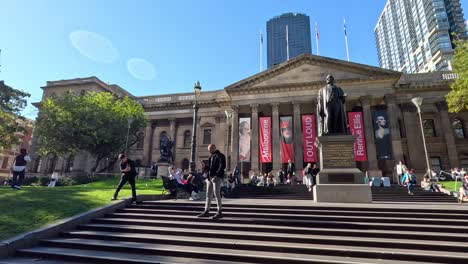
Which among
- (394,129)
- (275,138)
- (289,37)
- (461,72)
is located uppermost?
(289,37)

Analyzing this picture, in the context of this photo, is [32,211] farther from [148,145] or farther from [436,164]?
[436,164]

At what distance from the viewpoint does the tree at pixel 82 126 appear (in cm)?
2581

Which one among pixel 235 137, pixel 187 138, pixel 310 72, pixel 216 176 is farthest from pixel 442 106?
pixel 216 176

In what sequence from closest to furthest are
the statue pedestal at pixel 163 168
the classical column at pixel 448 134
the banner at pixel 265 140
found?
the statue pedestal at pixel 163 168
the banner at pixel 265 140
the classical column at pixel 448 134

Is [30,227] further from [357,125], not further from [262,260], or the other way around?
[357,125]

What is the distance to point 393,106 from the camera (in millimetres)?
26953

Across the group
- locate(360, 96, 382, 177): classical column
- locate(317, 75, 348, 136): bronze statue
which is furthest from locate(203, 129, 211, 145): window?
locate(317, 75, 348, 136): bronze statue

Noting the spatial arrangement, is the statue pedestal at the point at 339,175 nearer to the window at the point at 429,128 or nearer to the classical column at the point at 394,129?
the classical column at the point at 394,129

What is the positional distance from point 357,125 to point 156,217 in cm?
2409

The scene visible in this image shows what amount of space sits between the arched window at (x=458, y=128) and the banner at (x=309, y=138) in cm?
1935

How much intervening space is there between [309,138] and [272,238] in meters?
21.9

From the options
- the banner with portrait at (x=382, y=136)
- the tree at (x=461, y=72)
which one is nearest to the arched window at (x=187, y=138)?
the banner with portrait at (x=382, y=136)

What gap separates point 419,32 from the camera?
316 ft

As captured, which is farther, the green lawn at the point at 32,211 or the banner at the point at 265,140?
the banner at the point at 265,140
